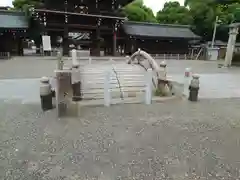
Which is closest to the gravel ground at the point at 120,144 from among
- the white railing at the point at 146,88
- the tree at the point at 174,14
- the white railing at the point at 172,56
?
the white railing at the point at 146,88

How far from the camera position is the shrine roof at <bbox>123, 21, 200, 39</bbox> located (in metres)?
27.6

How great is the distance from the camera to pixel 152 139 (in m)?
4.26

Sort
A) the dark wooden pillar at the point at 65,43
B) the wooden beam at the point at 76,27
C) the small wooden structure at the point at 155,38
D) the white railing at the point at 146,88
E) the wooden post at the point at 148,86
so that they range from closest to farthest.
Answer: the white railing at the point at 146,88
the wooden post at the point at 148,86
the wooden beam at the point at 76,27
the dark wooden pillar at the point at 65,43
the small wooden structure at the point at 155,38

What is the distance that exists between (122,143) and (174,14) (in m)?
38.7

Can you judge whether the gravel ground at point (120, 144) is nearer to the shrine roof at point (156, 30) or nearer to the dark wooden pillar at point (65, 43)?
the dark wooden pillar at point (65, 43)

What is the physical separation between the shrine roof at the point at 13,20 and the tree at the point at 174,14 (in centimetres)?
2500

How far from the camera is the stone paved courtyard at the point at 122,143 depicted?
3.19 metres

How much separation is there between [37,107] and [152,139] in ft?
12.4

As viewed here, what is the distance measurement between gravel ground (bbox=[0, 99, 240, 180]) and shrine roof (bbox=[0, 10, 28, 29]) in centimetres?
1977

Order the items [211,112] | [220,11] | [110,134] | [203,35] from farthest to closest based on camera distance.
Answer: [203,35], [220,11], [211,112], [110,134]

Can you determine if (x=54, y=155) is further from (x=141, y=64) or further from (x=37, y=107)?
(x=141, y=64)

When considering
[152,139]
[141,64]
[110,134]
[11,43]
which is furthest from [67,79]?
[11,43]

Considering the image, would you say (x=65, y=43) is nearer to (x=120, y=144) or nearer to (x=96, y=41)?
(x=96, y=41)

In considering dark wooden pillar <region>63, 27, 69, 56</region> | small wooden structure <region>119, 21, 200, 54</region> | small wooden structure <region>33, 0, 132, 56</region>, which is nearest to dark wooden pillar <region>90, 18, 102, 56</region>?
small wooden structure <region>33, 0, 132, 56</region>
